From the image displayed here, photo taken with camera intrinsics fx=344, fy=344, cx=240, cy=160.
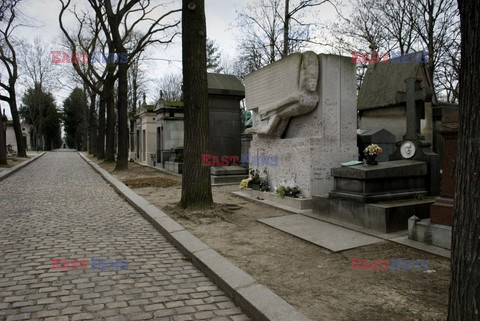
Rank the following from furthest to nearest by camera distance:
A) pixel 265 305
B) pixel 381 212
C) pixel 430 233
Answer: pixel 381 212 < pixel 430 233 < pixel 265 305

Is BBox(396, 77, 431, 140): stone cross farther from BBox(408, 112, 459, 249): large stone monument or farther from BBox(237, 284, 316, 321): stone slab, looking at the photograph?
BBox(237, 284, 316, 321): stone slab

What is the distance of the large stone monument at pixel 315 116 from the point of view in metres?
7.06

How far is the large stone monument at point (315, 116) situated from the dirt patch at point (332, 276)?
194 centimetres

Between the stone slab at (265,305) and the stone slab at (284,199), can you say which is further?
the stone slab at (284,199)

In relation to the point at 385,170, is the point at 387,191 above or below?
below

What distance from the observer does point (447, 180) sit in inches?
181

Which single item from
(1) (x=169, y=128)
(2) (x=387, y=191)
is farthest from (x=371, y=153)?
(1) (x=169, y=128)

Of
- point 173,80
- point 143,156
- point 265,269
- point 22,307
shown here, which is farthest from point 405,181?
point 173,80

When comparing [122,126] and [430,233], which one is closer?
[430,233]

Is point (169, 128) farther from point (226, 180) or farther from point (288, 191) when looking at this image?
point (288, 191)

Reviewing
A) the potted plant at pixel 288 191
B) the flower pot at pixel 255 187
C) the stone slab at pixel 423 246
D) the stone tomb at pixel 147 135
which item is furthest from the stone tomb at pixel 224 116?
the stone tomb at pixel 147 135

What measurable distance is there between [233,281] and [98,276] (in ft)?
5.10

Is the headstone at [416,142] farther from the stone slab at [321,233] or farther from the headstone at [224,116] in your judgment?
the headstone at [224,116]

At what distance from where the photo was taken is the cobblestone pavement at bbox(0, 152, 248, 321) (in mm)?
3012
